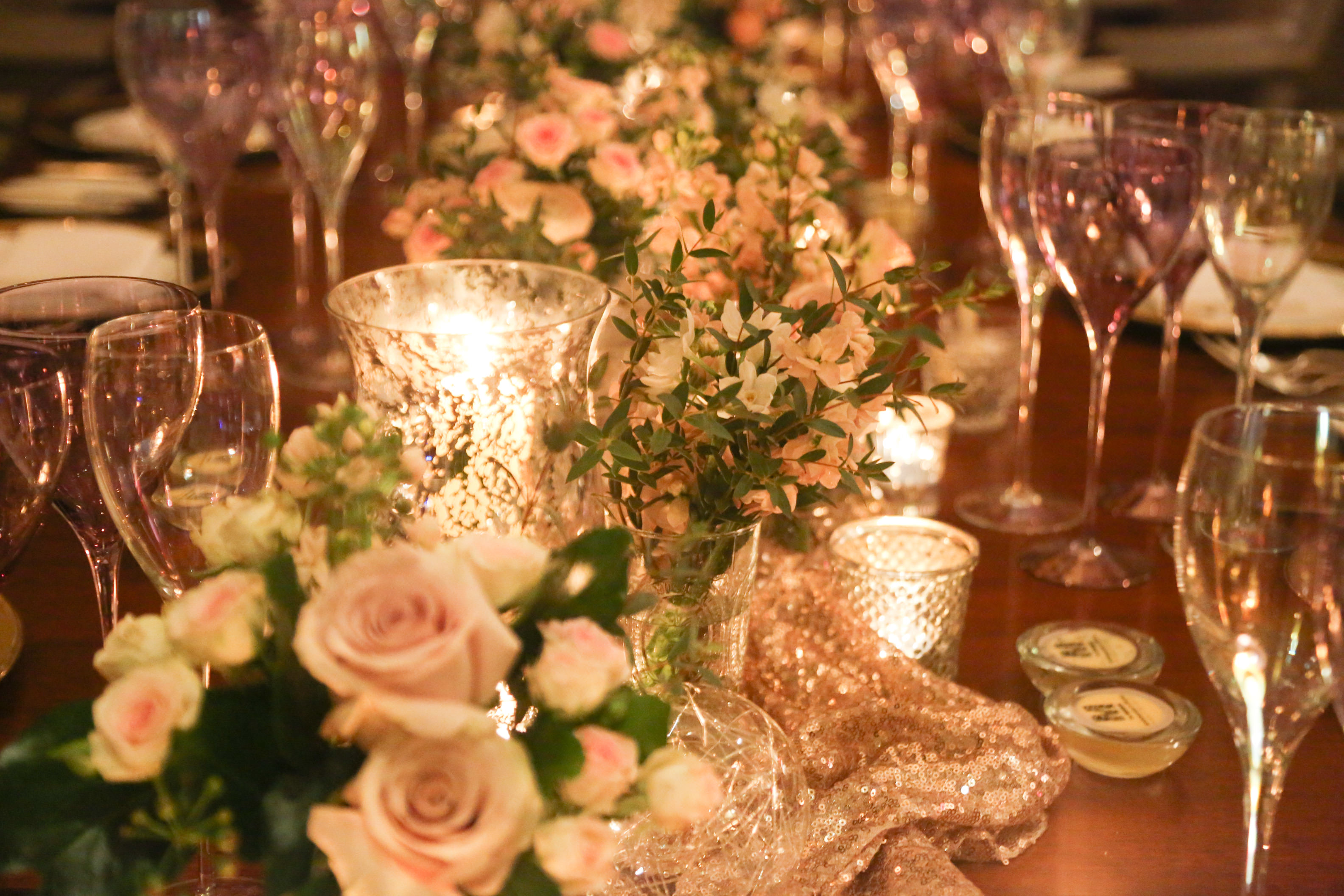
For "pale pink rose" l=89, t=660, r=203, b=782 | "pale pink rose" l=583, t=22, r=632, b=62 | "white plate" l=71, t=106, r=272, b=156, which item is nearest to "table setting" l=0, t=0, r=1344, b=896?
"pale pink rose" l=89, t=660, r=203, b=782

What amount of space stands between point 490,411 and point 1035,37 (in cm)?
144

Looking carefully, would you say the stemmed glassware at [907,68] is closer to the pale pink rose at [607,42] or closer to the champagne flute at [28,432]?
the pale pink rose at [607,42]

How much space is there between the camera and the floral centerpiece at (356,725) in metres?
0.44

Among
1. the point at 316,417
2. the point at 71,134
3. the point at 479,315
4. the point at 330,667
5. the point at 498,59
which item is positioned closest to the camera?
the point at 330,667

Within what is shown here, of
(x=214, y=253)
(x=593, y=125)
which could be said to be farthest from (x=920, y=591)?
(x=214, y=253)

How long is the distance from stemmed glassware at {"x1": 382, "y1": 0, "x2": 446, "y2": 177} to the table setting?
723 mm

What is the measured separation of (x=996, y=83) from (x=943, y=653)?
4.27 feet

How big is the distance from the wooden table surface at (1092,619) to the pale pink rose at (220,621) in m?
0.34

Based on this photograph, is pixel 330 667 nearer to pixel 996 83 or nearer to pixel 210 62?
pixel 210 62

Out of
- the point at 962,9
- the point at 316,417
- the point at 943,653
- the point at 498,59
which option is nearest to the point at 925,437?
the point at 943,653

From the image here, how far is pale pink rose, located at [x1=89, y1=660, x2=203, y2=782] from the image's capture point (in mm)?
452

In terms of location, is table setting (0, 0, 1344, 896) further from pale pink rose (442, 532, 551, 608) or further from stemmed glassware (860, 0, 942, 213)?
stemmed glassware (860, 0, 942, 213)

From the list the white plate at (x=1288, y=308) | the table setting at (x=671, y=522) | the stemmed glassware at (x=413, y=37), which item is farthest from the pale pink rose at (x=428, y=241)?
the stemmed glassware at (x=413, y=37)

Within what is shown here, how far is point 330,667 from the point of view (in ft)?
1.42
